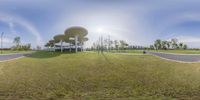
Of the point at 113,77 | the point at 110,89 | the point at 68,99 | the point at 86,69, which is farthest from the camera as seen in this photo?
the point at 86,69

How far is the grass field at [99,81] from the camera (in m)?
10.8

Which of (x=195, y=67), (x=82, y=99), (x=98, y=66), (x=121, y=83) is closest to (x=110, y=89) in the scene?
(x=121, y=83)

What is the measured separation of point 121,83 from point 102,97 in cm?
367

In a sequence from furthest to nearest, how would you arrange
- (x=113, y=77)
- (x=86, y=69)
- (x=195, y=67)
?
1. (x=195, y=67)
2. (x=86, y=69)
3. (x=113, y=77)

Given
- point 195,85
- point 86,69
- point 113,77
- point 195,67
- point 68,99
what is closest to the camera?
point 68,99

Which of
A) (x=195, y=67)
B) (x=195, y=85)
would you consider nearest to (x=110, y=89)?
(x=195, y=85)

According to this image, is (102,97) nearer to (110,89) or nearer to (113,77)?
(110,89)

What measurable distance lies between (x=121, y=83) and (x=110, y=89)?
1.72 meters

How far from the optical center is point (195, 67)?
19453mm

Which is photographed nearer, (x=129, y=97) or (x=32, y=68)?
(x=129, y=97)

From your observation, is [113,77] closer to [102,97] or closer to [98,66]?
[98,66]

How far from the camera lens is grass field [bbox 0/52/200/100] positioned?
10.8 m

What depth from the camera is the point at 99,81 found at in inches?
559

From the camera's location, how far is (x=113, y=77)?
50.3 ft
